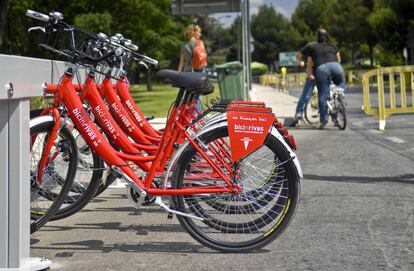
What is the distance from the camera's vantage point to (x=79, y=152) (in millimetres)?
5266

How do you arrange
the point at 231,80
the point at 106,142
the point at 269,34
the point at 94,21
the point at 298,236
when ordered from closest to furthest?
the point at 106,142, the point at 298,236, the point at 231,80, the point at 94,21, the point at 269,34

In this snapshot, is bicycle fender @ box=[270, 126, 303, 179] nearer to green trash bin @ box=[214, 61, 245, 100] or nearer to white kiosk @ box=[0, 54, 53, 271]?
white kiosk @ box=[0, 54, 53, 271]

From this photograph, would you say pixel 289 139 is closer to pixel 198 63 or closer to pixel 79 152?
pixel 79 152

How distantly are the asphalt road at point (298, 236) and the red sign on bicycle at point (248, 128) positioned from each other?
0.70m

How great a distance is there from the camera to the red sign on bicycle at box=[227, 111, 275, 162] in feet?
15.1

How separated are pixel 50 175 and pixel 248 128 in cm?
143

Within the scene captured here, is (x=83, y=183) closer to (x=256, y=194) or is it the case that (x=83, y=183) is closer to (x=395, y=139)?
(x=256, y=194)

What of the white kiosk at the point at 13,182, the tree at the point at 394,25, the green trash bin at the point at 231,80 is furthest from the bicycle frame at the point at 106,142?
the tree at the point at 394,25

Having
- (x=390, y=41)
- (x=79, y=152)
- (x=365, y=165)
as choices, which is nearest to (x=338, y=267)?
(x=79, y=152)

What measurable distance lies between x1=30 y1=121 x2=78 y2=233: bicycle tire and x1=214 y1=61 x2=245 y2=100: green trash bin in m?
15.9

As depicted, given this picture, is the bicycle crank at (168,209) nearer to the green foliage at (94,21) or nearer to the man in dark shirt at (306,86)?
the man in dark shirt at (306,86)

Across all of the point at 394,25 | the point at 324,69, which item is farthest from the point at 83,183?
the point at 394,25

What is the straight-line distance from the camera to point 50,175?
16.6ft

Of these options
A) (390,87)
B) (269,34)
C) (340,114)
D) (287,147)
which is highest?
(269,34)
